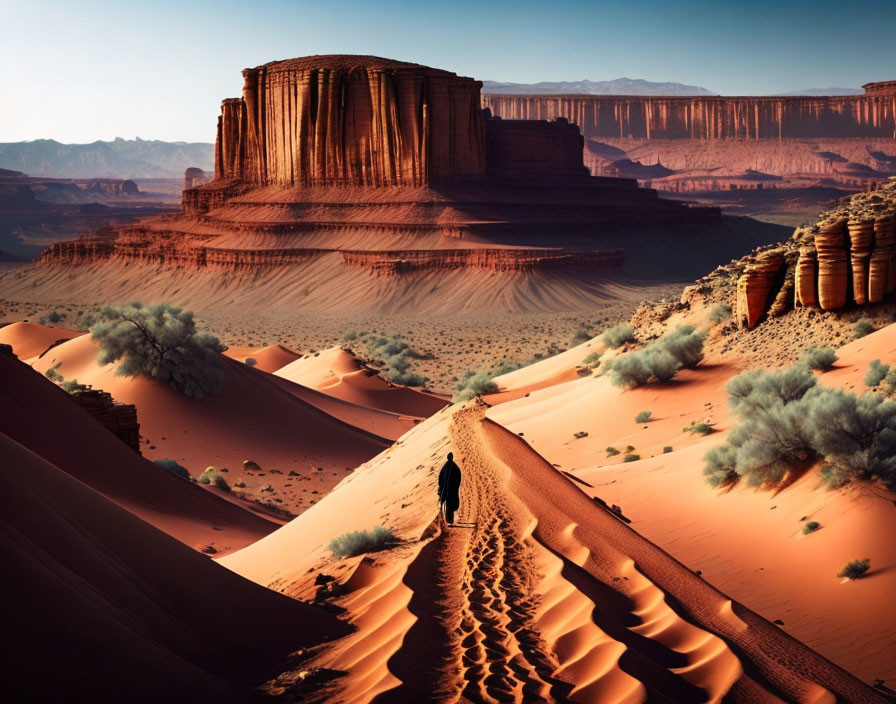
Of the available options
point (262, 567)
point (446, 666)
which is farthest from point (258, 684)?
point (262, 567)

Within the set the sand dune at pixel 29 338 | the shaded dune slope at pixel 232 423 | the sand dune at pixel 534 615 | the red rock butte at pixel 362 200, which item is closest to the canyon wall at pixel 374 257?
the red rock butte at pixel 362 200

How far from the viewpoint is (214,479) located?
2102 centimetres

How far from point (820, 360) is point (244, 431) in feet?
43.2

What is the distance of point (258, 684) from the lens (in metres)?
7.21

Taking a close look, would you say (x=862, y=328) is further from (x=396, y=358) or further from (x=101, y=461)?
(x=396, y=358)

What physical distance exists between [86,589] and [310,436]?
62.5 feet

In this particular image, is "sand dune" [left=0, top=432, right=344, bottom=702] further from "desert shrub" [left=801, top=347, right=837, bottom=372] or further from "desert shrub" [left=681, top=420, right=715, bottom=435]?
"desert shrub" [left=801, top=347, right=837, bottom=372]

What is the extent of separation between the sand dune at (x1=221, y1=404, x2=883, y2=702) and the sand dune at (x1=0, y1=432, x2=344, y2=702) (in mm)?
641

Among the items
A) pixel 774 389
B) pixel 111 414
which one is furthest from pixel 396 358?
pixel 774 389

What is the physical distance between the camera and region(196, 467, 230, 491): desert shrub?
20859 millimetres

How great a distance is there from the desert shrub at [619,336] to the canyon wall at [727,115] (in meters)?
159

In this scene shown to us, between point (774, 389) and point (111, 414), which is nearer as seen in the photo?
point (774, 389)

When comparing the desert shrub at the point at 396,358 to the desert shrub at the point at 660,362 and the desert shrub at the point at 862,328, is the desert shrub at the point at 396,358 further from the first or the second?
the desert shrub at the point at 862,328

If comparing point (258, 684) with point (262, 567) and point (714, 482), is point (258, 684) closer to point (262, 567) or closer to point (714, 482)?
point (262, 567)
